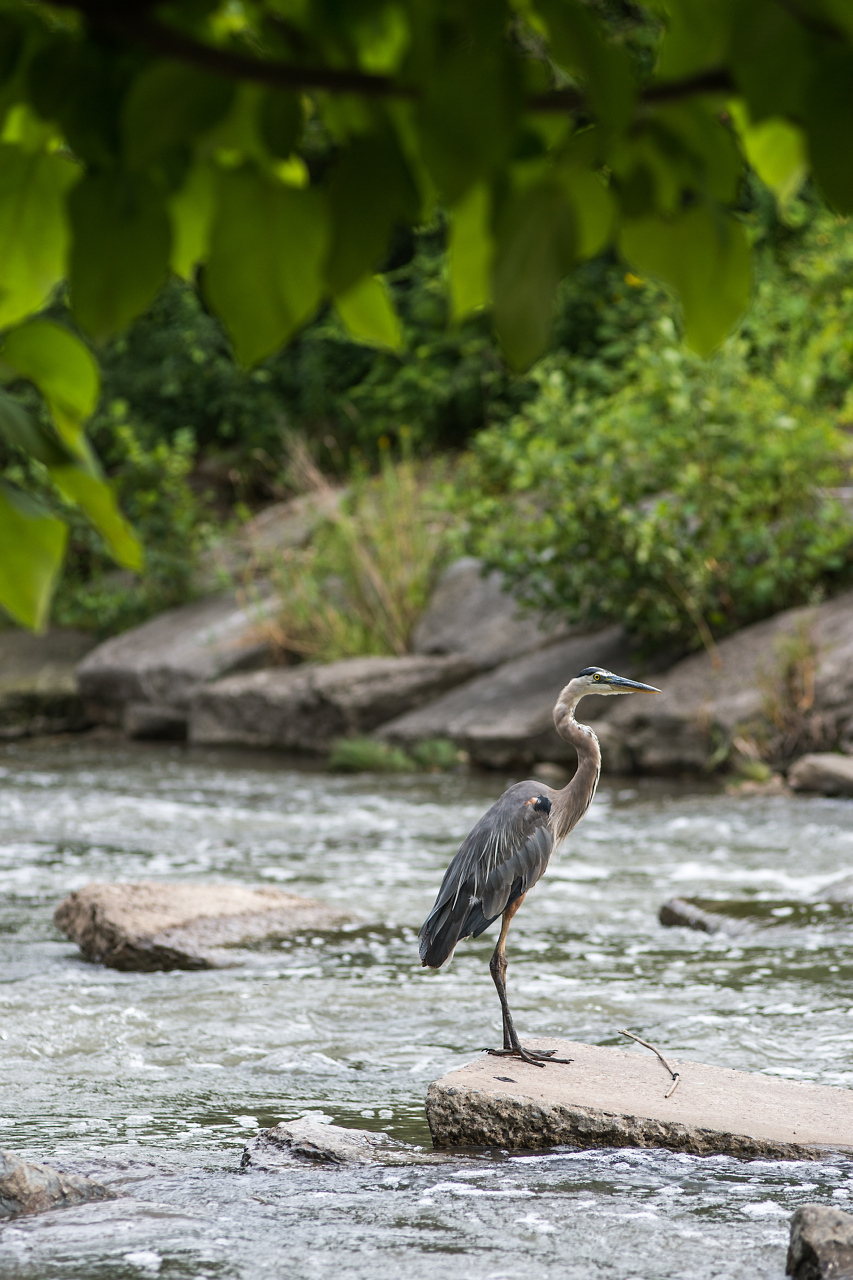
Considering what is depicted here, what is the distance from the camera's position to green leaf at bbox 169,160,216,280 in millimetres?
1000

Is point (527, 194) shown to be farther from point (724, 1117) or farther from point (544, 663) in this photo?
point (544, 663)

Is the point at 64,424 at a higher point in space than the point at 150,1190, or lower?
higher

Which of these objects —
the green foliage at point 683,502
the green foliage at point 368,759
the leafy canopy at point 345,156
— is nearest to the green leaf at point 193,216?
the leafy canopy at point 345,156

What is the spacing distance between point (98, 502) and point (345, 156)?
0.30 m

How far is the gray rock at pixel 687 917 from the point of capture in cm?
532

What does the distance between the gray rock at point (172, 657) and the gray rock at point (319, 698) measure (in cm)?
50

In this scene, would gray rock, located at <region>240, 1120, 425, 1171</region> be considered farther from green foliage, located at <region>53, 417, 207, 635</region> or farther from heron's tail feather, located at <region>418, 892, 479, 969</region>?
green foliage, located at <region>53, 417, 207, 635</region>

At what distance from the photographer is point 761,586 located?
29.3ft

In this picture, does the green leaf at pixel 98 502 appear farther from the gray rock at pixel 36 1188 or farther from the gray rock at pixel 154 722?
the gray rock at pixel 154 722

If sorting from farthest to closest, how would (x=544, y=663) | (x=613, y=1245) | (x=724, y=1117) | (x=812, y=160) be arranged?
(x=544, y=663) < (x=724, y=1117) < (x=613, y=1245) < (x=812, y=160)

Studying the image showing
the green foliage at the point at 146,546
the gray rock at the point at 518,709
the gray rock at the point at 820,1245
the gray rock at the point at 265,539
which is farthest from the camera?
the green foliage at the point at 146,546

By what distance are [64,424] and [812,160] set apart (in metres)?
0.55

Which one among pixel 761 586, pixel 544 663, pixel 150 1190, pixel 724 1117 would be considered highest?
pixel 761 586

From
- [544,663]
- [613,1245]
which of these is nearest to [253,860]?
[544,663]
